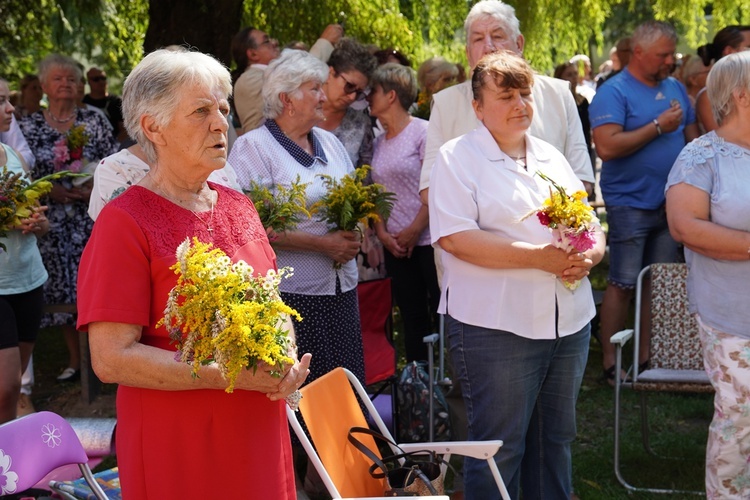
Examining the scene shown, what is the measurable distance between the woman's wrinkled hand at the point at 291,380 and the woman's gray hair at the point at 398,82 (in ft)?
13.2

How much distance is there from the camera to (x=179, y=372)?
99.9 inches

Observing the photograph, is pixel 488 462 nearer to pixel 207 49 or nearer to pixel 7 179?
pixel 7 179

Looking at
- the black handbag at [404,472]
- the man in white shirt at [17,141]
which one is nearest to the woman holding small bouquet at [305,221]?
the black handbag at [404,472]

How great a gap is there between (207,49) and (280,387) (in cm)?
678

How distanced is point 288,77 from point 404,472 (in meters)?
2.10

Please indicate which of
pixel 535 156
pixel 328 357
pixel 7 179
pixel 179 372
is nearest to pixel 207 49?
pixel 7 179

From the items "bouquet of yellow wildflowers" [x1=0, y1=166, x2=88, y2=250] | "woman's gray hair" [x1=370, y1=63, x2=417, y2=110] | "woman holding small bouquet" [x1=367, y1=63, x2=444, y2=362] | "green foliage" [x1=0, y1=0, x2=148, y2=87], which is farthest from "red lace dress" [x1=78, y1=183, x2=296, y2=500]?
"green foliage" [x1=0, y1=0, x2=148, y2=87]

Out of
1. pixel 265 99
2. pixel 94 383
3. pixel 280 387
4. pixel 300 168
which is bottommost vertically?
pixel 94 383

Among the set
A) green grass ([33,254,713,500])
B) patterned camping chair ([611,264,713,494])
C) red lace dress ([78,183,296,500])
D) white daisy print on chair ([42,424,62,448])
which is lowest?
green grass ([33,254,713,500])

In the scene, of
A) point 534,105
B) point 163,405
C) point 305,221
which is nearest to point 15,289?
point 305,221

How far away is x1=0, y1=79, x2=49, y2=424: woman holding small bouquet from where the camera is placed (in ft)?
16.0

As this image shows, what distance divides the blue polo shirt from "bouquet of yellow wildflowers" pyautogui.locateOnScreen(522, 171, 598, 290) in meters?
3.13

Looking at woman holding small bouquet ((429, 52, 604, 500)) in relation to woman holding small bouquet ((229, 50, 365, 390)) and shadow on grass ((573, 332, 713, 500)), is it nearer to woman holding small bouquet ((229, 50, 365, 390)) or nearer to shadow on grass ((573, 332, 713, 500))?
woman holding small bouquet ((229, 50, 365, 390))

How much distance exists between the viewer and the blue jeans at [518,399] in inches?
150
